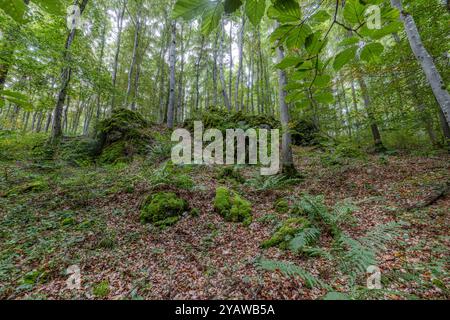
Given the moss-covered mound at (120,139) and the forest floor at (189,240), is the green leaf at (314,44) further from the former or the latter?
the moss-covered mound at (120,139)

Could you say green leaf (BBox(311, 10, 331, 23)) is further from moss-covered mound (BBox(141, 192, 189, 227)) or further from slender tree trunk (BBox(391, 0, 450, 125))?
moss-covered mound (BBox(141, 192, 189, 227))

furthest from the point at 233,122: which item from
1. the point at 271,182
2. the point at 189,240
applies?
the point at 189,240

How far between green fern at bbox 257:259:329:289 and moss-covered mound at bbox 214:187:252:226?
123cm

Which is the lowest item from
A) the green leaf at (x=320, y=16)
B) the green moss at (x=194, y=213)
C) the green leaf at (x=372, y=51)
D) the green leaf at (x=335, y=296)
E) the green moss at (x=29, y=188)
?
the green leaf at (x=335, y=296)

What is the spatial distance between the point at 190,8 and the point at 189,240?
3.39 meters

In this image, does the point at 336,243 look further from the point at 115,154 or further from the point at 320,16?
the point at 115,154

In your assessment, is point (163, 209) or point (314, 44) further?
point (163, 209)

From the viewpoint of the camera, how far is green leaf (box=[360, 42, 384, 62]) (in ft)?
2.61

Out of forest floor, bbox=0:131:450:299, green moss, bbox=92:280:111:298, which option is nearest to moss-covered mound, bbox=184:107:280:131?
forest floor, bbox=0:131:450:299

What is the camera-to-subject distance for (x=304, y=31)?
808mm

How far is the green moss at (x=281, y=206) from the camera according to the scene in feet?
13.7

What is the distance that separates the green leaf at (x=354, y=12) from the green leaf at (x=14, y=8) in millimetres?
1144

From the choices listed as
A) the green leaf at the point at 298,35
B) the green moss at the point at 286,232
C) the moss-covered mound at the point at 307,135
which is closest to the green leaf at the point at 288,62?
the green leaf at the point at 298,35

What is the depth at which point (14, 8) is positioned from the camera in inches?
26.4
